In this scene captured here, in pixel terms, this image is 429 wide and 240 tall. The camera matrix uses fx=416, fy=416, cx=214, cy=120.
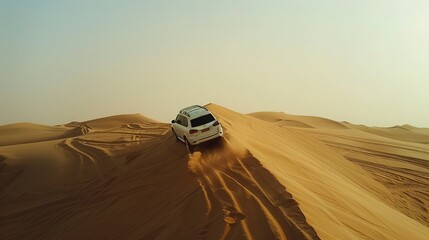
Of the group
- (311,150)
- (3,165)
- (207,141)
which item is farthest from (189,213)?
(3,165)

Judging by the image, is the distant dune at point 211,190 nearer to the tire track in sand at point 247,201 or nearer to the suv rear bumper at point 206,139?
A: the tire track in sand at point 247,201

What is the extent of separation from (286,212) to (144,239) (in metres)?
3.34

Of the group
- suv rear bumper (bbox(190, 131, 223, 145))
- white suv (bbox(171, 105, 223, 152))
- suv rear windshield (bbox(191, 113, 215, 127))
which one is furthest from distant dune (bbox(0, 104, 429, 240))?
suv rear windshield (bbox(191, 113, 215, 127))

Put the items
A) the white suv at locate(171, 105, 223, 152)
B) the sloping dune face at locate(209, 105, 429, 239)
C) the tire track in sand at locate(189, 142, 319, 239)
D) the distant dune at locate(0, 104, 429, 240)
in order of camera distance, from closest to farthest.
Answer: the tire track in sand at locate(189, 142, 319, 239), the distant dune at locate(0, 104, 429, 240), the sloping dune face at locate(209, 105, 429, 239), the white suv at locate(171, 105, 223, 152)

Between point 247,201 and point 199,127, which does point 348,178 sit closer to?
point 199,127

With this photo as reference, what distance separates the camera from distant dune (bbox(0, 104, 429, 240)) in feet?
30.9

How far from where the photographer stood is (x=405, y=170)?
80.9ft

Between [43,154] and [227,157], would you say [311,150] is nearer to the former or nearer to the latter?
[227,157]

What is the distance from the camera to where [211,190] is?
10961 mm

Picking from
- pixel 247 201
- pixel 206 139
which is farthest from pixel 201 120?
pixel 247 201

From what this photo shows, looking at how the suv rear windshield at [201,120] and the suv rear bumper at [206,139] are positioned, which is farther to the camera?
the suv rear windshield at [201,120]

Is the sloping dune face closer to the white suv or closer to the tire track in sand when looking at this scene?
the tire track in sand

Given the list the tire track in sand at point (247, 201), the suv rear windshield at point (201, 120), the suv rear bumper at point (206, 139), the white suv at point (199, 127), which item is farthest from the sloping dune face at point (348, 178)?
the suv rear windshield at point (201, 120)

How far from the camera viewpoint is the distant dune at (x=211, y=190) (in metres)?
9.42
